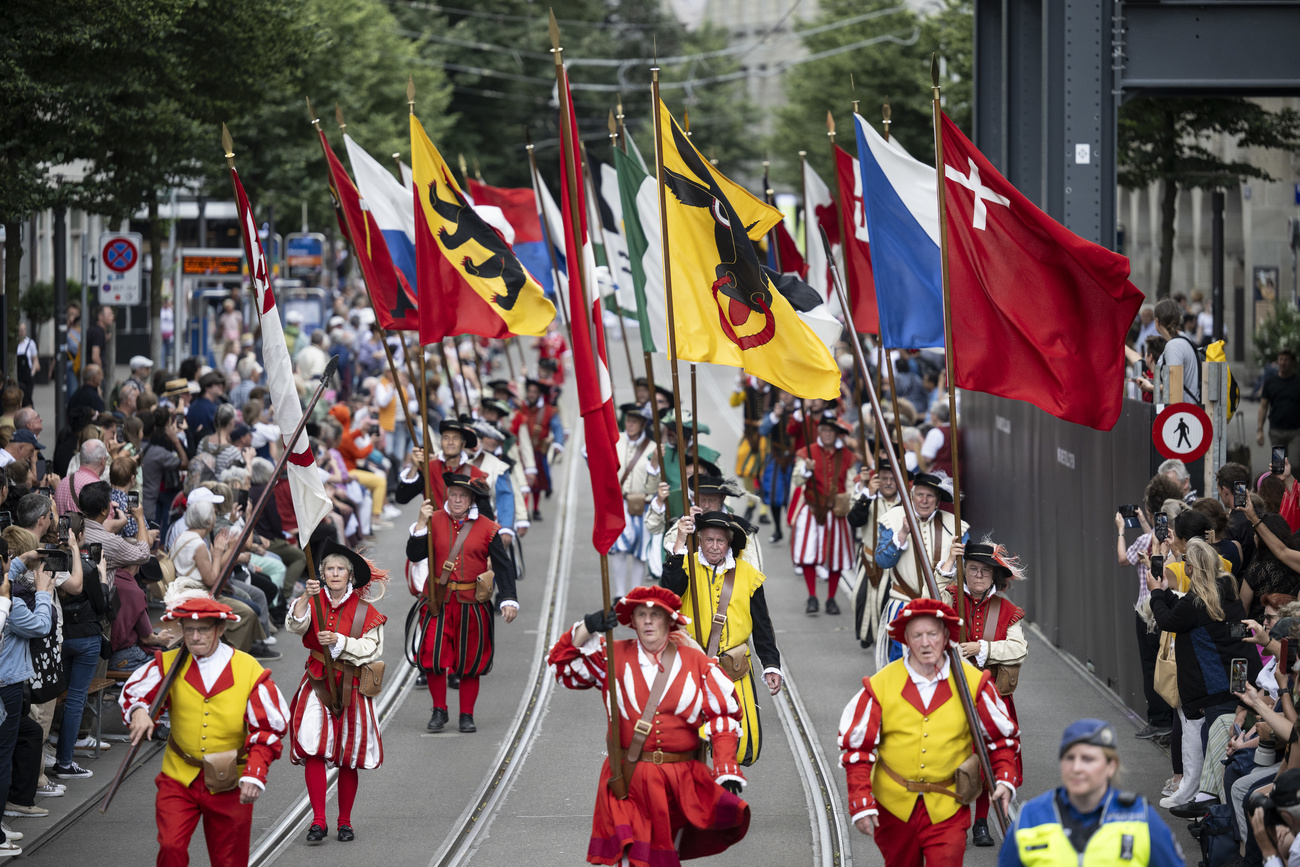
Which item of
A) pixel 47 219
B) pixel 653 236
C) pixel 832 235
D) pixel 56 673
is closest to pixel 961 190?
pixel 653 236

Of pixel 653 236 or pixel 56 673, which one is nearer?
pixel 56 673

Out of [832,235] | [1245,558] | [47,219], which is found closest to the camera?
[1245,558]

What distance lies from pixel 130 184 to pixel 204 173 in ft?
9.12

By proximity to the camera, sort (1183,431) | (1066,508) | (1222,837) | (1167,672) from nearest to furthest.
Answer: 1. (1222,837)
2. (1167,672)
3. (1183,431)
4. (1066,508)

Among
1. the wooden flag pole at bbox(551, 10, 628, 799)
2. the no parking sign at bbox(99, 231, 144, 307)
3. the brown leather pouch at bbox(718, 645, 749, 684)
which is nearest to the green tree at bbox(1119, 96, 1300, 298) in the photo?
the no parking sign at bbox(99, 231, 144, 307)

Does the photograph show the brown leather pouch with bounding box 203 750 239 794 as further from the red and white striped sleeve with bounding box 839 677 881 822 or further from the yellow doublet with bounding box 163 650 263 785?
the red and white striped sleeve with bounding box 839 677 881 822

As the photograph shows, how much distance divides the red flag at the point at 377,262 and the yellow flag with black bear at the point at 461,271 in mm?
768

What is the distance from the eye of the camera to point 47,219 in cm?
3812

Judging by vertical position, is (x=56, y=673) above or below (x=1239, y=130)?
below

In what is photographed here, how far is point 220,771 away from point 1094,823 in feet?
13.2

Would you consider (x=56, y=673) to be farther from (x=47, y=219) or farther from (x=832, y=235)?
(x=47, y=219)

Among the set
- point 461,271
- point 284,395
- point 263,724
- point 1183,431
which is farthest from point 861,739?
point 461,271

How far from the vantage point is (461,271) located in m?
12.3

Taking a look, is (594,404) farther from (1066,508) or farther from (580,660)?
(1066,508)
